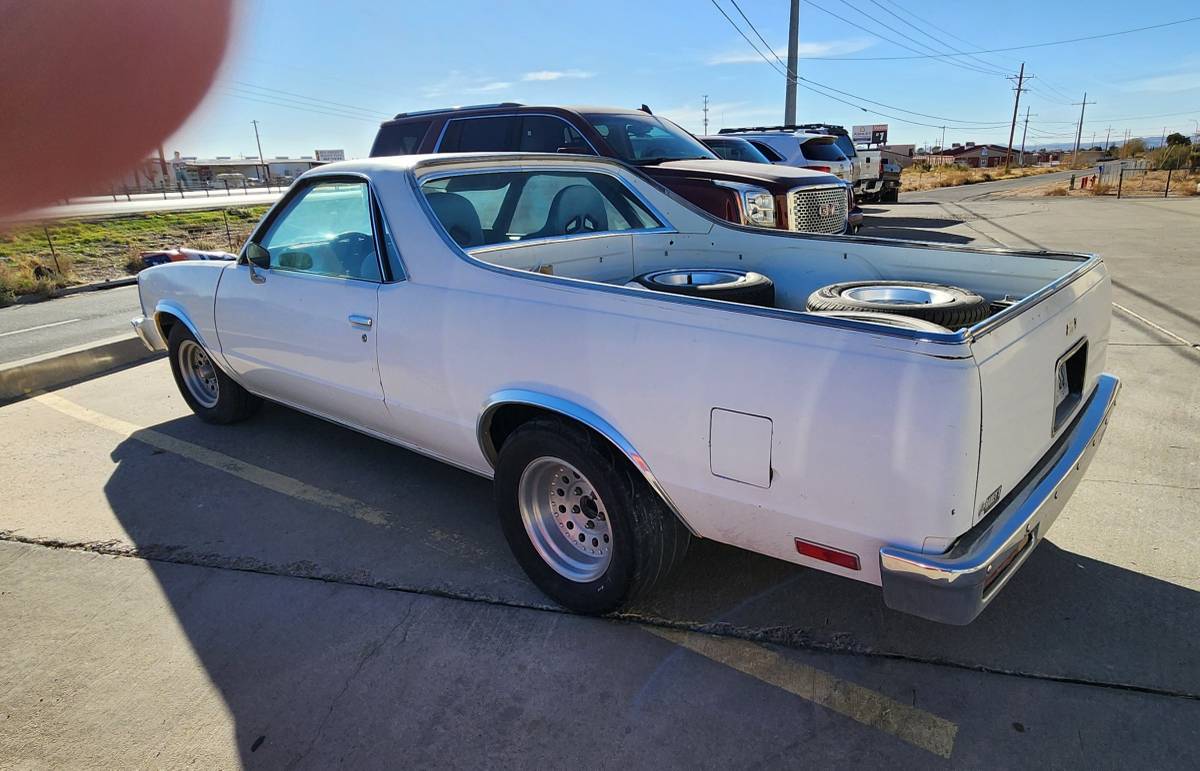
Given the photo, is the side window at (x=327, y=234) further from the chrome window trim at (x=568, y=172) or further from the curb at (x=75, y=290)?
the curb at (x=75, y=290)

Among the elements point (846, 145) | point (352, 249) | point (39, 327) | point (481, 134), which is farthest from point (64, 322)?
point (846, 145)

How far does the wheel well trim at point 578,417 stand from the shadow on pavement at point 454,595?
597mm

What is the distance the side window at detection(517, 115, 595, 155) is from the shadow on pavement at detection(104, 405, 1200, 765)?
432 centimetres

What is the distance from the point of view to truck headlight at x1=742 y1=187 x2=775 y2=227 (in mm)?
6578

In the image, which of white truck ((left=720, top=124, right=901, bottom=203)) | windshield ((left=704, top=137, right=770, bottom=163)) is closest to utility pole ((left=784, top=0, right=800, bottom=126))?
white truck ((left=720, top=124, right=901, bottom=203))

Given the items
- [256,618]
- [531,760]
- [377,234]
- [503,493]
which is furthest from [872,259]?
[256,618]

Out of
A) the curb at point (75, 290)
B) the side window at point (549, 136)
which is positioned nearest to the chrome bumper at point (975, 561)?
the side window at point (549, 136)

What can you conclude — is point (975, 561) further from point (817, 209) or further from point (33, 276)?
point (33, 276)

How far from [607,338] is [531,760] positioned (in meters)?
1.29

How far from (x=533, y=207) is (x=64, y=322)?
8203 mm

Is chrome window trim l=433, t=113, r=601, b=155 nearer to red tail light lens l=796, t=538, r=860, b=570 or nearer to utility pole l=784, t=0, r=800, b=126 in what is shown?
red tail light lens l=796, t=538, r=860, b=570

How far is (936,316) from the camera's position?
8.39 feet

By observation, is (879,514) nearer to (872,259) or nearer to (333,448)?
(872,259)

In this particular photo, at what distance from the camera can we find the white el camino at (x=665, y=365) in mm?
1897
